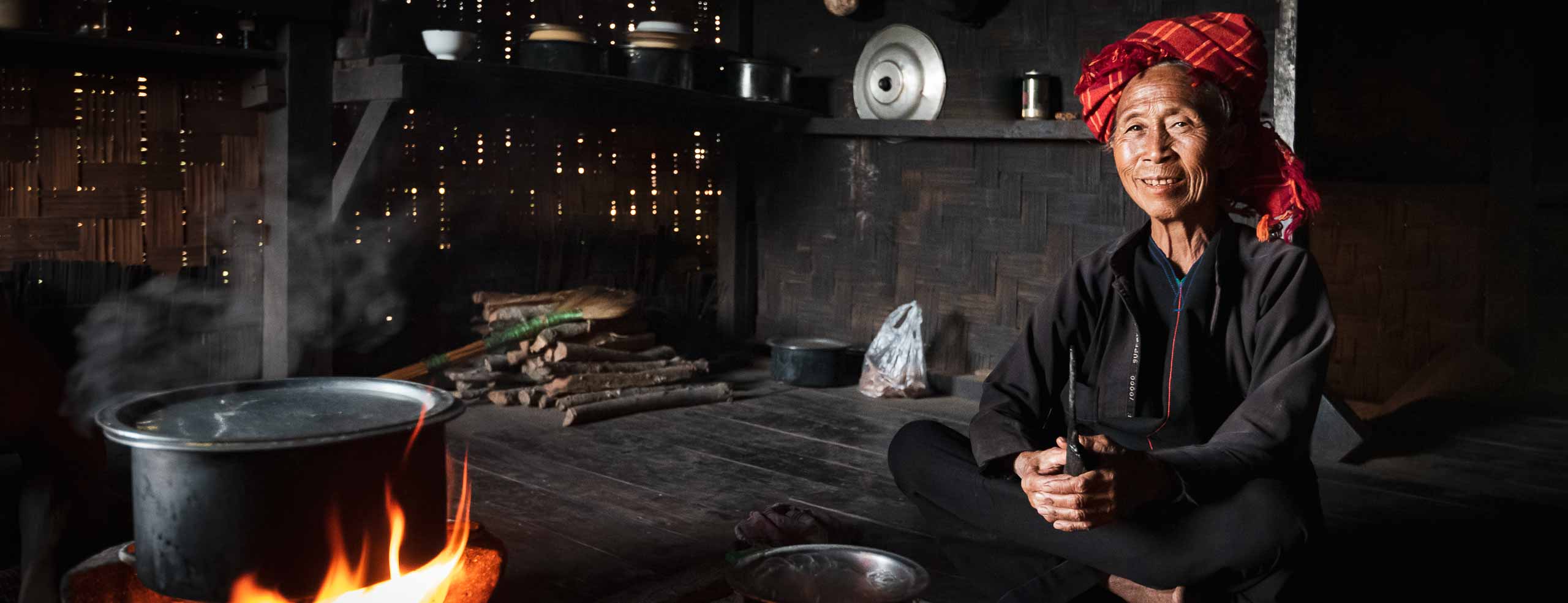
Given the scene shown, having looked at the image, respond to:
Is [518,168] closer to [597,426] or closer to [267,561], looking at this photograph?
[597,426]

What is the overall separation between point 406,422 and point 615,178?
13.8 ft

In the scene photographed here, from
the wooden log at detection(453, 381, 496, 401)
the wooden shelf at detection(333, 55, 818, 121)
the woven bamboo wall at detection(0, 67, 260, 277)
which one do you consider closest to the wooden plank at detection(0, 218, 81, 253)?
the woven bamboo wall at detection(0, 67, 260, 277)

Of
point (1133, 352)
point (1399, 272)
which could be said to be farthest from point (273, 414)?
point (1399, 272)

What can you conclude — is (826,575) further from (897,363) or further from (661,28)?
(661,28)

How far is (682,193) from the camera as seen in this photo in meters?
6.62

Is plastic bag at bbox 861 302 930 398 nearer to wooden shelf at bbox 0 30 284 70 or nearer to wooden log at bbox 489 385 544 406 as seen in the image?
wooden log at bbox 489 385 544 406

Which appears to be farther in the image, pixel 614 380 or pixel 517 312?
pixel 517 312

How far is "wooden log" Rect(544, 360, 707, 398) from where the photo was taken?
5.04m

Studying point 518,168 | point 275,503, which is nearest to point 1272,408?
point 275,503

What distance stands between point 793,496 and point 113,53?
2831mm

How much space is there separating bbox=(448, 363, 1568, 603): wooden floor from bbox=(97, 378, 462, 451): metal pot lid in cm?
61

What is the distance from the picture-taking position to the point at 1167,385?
2.53 meters

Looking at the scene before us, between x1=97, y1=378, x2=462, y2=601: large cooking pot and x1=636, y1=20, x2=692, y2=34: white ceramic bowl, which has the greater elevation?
x1=636, y1=20, x2=692, y2=34: white ceramic bowl

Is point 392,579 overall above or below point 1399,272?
below
